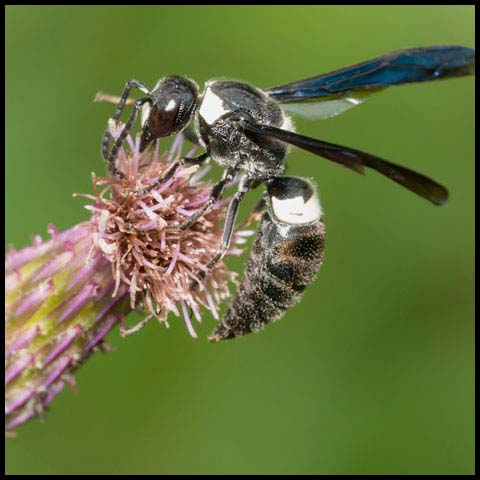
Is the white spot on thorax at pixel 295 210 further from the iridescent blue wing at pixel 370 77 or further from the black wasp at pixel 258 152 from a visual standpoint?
the iridescent blue wing at pixel 370 77

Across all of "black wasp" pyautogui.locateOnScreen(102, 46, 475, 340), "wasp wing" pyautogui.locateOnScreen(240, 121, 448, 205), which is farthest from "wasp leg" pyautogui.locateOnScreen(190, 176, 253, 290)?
"wasp wing" pyautogui.locateOnScreen(240, 121, 448, 205)

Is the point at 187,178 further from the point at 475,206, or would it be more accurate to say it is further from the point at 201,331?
the point at 475,206

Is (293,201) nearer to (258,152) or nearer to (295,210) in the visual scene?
(295,210)

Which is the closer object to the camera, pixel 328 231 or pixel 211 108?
pixel 211 108

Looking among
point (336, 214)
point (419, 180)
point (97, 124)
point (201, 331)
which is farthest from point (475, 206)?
point (419, 180)

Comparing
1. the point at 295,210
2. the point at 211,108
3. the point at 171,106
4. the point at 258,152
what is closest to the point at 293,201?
the point at 295,210

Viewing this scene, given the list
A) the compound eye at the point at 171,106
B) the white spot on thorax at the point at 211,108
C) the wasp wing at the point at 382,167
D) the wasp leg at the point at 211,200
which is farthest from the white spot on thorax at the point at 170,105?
the wasp wing at the point at 382,167
